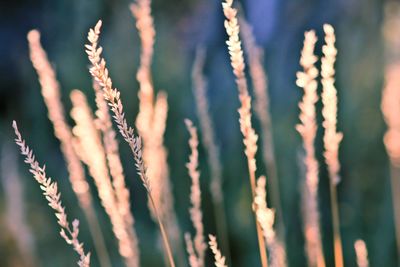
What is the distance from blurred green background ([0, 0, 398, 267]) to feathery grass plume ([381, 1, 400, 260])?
0.28m

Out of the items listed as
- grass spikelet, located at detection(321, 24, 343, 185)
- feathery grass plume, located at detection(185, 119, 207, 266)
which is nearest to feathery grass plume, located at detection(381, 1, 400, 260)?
grass spikelet, located at detection(321, 24, 343, 185)

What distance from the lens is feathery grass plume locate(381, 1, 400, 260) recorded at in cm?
136

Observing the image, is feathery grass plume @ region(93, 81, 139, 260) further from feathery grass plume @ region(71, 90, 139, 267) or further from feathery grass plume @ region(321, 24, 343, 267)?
feathery grass plume @ region(321, 24, 343, 267)

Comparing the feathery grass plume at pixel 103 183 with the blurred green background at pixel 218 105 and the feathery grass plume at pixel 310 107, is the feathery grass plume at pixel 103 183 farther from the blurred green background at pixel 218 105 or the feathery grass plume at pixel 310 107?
the blurred green background at pixel 218 105

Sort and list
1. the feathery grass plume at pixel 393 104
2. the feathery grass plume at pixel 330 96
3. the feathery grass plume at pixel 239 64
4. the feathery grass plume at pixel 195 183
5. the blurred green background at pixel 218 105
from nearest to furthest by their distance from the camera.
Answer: the feathery grass plume at pixel 239 64
the feathery grass plume at pixel 330 96
the feathery grass plume at pixel 195 183
the feathery grass plume at pixel 393 104
the blurred green background at pixel 218 105

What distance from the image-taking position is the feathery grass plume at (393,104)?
53.4 inches

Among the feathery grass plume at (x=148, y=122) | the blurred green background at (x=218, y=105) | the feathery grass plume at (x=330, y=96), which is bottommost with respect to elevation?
the feathery grass plume at (x=330, y=96)

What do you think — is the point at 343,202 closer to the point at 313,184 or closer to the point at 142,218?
the point at 142,218

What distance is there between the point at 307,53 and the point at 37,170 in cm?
52

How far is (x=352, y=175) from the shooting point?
2.29 m

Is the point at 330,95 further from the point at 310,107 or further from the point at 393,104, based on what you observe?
the point at 393,104

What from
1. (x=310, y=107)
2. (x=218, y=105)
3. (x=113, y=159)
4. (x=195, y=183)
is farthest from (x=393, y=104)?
(x=218, y=105)

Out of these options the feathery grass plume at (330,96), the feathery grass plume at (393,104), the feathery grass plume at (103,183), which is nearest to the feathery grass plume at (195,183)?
the feathery grass plume at (103,183)

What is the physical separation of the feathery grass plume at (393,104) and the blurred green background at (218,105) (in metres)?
0.28
